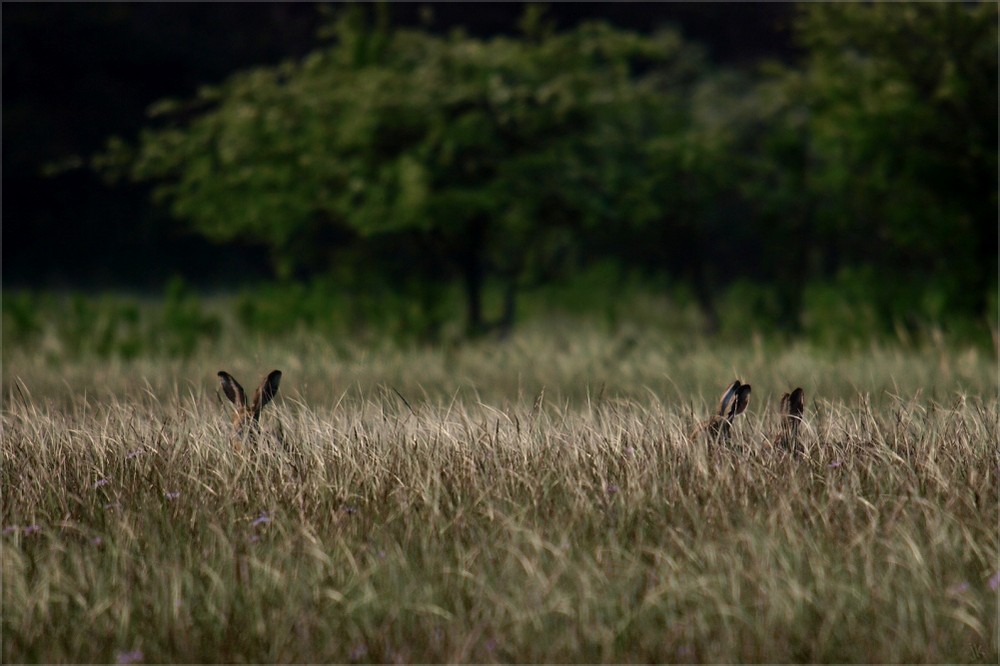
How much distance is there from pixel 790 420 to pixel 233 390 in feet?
7.08

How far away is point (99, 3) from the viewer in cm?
1485

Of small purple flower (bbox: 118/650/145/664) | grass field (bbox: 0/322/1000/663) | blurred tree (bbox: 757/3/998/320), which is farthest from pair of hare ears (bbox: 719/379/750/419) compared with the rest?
blurred tree (bbox: 757/3/998/320)

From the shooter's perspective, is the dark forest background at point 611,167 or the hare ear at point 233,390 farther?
the dark forest background at point 611,167

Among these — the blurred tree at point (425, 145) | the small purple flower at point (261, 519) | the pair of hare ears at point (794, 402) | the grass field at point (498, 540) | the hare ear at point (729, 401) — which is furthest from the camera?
the blurred tree at point (425, 145)

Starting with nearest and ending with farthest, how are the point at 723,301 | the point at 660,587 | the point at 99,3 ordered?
the point at 660,587
the point at 723,301
the point at 99,3

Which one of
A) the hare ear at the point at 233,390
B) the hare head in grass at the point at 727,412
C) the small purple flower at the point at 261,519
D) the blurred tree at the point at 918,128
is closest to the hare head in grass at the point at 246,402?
the hare ear at the point at 233,390

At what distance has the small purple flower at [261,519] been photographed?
346cm

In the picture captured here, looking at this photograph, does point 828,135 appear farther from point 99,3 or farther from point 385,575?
point 99,3

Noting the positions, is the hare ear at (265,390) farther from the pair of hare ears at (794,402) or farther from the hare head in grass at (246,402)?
the pair of hare ears at (794,402)

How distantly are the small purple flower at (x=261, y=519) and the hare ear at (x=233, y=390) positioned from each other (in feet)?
1.77

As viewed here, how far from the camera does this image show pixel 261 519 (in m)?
3.47

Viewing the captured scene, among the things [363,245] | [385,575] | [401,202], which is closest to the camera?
[385,575]

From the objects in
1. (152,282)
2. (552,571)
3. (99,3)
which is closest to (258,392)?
(552,571)

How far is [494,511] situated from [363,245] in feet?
24.8
